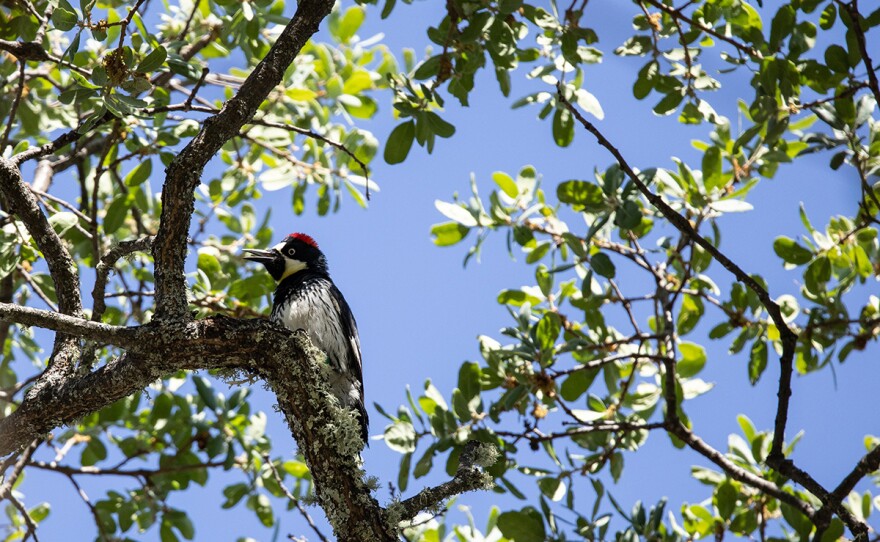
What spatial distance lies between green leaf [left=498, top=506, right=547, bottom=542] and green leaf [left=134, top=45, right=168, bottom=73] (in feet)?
7.93

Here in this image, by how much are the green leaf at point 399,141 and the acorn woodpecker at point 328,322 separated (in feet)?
2.95

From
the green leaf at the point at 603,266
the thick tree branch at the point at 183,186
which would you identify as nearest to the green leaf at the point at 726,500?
the green leaf at the point at 603,266

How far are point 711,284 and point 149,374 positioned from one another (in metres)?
2.88

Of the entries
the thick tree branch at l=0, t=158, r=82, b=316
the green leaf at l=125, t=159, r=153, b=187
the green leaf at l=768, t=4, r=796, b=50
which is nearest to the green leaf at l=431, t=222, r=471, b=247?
the green leaf at l=125, t=159, r=153, b=187

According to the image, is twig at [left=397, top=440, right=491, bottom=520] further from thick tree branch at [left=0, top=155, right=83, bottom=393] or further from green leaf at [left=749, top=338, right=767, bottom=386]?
green leaf at [left=749, top=338, right=767, bottom=386]

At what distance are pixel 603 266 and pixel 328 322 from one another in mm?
1425

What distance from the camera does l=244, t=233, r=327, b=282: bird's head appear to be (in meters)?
4.99

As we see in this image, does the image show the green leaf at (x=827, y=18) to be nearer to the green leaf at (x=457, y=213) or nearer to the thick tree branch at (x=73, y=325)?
the green leaf at (x=457, y=213)

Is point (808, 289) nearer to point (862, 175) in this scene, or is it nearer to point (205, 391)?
point (862, 175)

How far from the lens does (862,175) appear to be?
3.72m

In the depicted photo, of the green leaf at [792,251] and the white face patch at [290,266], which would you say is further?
the white face patch at [290,266]

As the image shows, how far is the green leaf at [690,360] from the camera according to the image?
442cm

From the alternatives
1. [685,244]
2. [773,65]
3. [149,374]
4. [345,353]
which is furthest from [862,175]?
[149,374]

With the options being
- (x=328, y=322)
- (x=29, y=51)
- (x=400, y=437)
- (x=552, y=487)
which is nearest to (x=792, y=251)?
(x=552, y=487)
